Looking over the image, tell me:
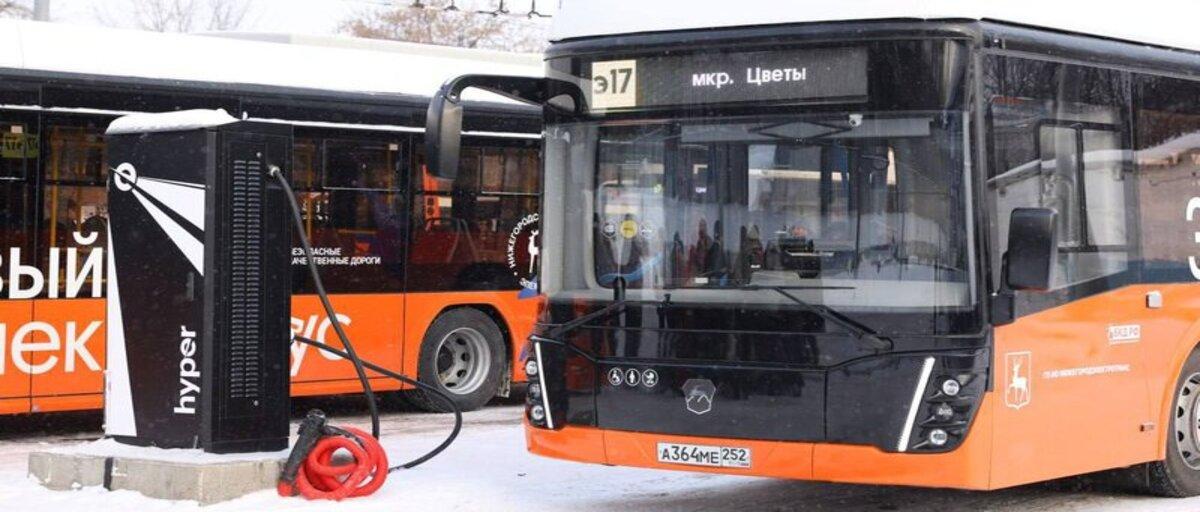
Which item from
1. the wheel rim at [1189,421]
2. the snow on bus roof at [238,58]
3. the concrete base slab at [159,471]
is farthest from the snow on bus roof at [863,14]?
the snow on bus roof at [238,58]

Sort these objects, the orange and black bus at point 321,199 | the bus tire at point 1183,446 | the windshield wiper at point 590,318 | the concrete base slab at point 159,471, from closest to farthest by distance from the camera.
Result: 1. the windshield wiper at point 590,318
2. the concrete base slab at point 159,471
3. the bus tire at point 1183,446
4. the orange and black bus at point 321,199

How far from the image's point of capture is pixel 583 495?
1166cm

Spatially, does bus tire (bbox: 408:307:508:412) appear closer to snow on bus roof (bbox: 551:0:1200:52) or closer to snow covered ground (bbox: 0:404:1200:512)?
snow covered ground (bbox: 0:404:1200:512)

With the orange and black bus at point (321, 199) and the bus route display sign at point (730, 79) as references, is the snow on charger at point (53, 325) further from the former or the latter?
the bus route display sign at point (730, 79)

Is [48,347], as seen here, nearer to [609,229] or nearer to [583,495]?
[583,495]

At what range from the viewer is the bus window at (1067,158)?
32.6 ft

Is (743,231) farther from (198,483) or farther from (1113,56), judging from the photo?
(198,483)

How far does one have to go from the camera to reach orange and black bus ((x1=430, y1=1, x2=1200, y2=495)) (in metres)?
9.68

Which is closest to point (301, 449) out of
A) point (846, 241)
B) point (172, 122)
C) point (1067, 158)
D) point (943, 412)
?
point (172, 122)

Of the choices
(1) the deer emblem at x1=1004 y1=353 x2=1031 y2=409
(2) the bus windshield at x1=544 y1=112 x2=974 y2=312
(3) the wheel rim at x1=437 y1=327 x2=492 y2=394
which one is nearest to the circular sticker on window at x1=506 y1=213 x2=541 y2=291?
(3) the wheel rim at x1=437 y1=327 x2=492 y2=394

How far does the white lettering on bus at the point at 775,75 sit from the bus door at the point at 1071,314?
972 millimetres

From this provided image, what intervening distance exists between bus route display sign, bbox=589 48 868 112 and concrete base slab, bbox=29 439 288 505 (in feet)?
9.30

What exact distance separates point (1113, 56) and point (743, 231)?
247 cm

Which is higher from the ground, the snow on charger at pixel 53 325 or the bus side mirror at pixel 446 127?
the bus side mirror at pixel 446 127
